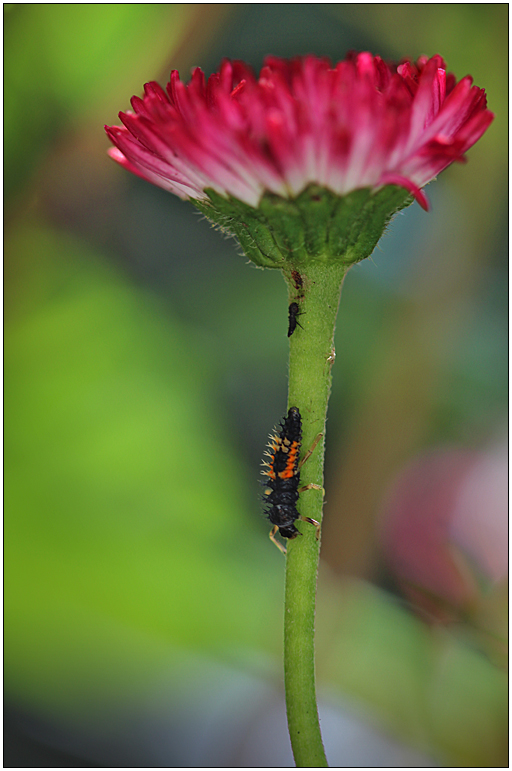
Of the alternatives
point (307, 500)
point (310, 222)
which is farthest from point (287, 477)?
point (310, 222)

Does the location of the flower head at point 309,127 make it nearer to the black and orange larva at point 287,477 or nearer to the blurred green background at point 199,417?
the black and orange larva at point 287,477

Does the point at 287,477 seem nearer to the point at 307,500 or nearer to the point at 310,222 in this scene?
the point at 307,500

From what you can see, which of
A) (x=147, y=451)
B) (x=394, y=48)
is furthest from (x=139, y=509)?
(x=394, y=48)

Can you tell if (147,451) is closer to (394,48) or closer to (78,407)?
(78,407)

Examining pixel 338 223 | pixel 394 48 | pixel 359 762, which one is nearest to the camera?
pixel 338 223

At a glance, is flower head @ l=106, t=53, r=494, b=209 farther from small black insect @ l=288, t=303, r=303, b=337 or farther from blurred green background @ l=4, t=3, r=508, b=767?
blurred green background @ l=4, t=3, r=508, b=767

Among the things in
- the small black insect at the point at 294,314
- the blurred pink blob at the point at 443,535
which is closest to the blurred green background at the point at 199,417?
the blurred pink blob at the point at 443,535

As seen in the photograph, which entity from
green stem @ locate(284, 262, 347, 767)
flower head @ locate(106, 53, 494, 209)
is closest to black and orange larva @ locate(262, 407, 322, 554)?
green stem @ locate(284, 262, 347, 767)
